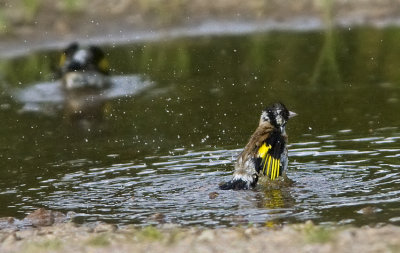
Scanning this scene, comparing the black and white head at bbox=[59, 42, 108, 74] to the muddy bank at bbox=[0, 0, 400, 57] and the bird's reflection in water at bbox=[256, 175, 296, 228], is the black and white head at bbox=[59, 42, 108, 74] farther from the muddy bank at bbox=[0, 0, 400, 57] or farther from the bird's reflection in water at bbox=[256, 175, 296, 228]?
the bird's reflection in water at bbox=[256, 175, 296, 228]

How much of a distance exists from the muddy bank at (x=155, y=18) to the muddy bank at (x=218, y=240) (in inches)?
414

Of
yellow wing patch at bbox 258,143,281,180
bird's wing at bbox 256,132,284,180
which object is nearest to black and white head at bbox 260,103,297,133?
bird's wing at bbox 256,132,284,180

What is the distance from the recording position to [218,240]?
20.5 ft

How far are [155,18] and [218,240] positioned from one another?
12.2 m

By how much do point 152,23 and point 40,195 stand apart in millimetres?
9862

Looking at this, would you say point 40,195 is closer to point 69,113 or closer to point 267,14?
point 69,113

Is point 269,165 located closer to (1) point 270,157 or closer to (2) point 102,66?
(1) point 270,157

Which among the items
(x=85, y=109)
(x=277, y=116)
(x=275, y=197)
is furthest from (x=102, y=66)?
(x=275, y=197)

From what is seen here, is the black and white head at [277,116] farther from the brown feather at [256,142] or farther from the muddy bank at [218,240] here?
the muddy bank at [218,240]

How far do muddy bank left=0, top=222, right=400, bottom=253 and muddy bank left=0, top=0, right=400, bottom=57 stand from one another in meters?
10.5

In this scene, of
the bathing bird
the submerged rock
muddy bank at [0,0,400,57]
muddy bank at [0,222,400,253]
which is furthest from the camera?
muddy bank at [0,0,400,57]

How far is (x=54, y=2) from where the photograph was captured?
18766 mm

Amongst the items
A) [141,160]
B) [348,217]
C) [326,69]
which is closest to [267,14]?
[326,69]

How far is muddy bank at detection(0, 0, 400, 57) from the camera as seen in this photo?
672 inches
